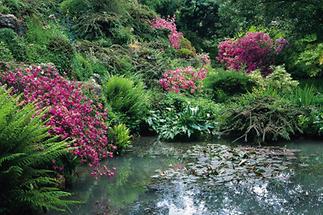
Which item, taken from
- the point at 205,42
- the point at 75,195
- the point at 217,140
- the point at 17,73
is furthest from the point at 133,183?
the point at 205,42

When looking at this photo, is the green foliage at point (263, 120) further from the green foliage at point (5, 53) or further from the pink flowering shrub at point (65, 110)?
→ the green foliage at point (5, 53)

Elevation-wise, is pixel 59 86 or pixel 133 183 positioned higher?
pixel 59 86

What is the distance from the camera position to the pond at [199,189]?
Result: 4.84 metres

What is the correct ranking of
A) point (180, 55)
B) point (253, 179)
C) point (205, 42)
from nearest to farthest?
1. point (253, 179)
2. point (180, 55)
3. point (205, 42)

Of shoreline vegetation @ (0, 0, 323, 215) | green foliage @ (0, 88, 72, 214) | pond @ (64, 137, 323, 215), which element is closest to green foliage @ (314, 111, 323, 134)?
shoreline vegetation @ (0, 0, 323, 215)

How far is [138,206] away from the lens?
16.1ft

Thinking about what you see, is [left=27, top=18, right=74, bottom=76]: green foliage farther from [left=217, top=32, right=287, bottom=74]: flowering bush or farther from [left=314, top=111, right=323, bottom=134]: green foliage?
[left=217, top=32, right=287, bottom=74]: flowering bush

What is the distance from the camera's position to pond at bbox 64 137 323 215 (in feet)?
15.9

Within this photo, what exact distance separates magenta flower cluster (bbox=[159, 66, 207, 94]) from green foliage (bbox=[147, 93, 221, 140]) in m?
0.97

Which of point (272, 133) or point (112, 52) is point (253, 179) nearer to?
point (272, 133)

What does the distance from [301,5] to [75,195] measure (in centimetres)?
1008

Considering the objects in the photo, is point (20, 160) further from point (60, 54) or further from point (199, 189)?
point (60, 54)

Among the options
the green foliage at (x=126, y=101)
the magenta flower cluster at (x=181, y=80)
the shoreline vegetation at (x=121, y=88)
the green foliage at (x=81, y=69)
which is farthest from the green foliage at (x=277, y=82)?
the green foliage at (x=81, y=69)

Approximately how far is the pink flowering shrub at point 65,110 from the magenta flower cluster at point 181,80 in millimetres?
5122
